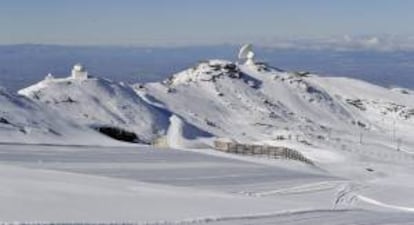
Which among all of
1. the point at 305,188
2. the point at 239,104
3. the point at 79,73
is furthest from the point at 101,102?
the point at 305,188

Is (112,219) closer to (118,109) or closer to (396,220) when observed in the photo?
(396,220)

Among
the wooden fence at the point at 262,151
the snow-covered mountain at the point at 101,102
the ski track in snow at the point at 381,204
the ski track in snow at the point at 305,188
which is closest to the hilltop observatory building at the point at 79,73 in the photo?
the snow-covered mountain at the point at 101,102

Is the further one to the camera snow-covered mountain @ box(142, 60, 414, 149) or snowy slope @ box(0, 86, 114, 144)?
snow-covered mountain @ box(142, 60, 414, 149)

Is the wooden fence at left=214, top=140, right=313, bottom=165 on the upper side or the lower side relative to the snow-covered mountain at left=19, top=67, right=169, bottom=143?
lower

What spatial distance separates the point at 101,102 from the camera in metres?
83.9

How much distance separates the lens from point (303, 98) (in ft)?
398

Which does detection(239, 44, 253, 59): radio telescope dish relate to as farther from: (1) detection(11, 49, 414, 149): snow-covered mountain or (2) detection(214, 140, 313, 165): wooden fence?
(2) detection(214, 140, 313, 165): wooden fence

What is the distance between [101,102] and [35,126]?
38845 mm

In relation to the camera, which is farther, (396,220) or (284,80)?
(284,80)

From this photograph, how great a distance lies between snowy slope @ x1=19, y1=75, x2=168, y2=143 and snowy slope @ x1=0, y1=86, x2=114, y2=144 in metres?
22.1

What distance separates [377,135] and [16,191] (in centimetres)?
9346

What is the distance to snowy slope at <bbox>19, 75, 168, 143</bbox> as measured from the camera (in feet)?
255

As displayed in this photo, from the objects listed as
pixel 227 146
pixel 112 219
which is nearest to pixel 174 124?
pixel 227 146

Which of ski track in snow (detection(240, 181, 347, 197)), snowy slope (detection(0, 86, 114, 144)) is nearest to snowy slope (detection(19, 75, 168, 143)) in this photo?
snowy slope (detection(0, 86, 114, 144))
